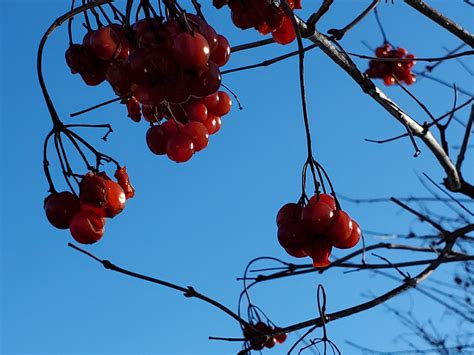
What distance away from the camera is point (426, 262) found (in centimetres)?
140

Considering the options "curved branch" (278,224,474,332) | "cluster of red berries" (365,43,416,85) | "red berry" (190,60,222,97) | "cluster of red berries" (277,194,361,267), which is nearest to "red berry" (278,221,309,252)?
"cluster of red berries" (277,194,361,267)

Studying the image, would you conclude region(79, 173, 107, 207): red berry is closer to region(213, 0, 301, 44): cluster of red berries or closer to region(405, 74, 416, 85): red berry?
region(213, 0, 301, 44): cluster of red berries

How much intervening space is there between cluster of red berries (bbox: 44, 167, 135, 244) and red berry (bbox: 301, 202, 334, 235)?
40cm

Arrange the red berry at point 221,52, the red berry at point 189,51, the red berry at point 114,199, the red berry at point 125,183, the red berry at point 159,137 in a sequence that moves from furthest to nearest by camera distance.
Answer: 1. the red berry at point 159,137
2. the red berry at point 125,183
3. the red berry at point 114,199
4. the red berry at point 221,52
5. the red berry at point 189,51

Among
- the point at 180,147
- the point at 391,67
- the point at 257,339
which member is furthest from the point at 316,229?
the point at 391,67

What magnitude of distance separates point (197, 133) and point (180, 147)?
53 mm

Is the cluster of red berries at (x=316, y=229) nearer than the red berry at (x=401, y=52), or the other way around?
the cluster of red berries at (x=316, y=229)

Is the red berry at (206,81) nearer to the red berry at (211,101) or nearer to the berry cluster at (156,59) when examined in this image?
the berry cluster at (156,59)

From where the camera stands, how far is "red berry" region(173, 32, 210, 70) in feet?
3.31

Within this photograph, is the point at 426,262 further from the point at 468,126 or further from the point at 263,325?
the point at 263,325

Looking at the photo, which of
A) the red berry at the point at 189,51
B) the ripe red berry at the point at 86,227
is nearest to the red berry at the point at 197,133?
the ripe red berry at the point at 86,227

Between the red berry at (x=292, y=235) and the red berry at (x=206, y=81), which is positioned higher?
the red berry at (x=206, y=81)

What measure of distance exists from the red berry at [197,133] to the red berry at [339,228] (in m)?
0.45

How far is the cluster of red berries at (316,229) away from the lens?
122 cm
